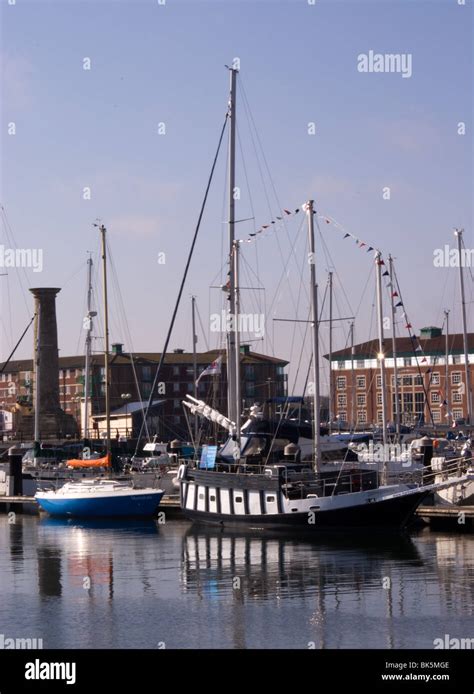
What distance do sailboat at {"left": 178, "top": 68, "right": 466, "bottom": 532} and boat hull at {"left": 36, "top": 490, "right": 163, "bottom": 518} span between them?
16.1ft

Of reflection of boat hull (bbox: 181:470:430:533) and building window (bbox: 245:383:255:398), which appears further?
building window (bbox: 245:383:255:398)

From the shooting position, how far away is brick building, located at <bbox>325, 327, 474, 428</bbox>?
139 metres

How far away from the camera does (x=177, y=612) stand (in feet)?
110

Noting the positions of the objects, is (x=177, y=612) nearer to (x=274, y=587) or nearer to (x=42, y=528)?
(x=274, y=587)

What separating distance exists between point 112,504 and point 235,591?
2368cm

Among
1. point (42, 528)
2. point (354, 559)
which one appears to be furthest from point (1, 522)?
point (354, 559)

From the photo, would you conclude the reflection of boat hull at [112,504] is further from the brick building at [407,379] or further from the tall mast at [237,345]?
the brick building at [407,379]

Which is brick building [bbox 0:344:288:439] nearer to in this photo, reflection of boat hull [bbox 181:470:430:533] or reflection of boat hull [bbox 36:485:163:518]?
reflection of boat hull [bbox 36:485:163:518]

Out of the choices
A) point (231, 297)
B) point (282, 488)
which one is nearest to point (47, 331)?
point (231, 297)

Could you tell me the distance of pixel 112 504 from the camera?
196 feet
